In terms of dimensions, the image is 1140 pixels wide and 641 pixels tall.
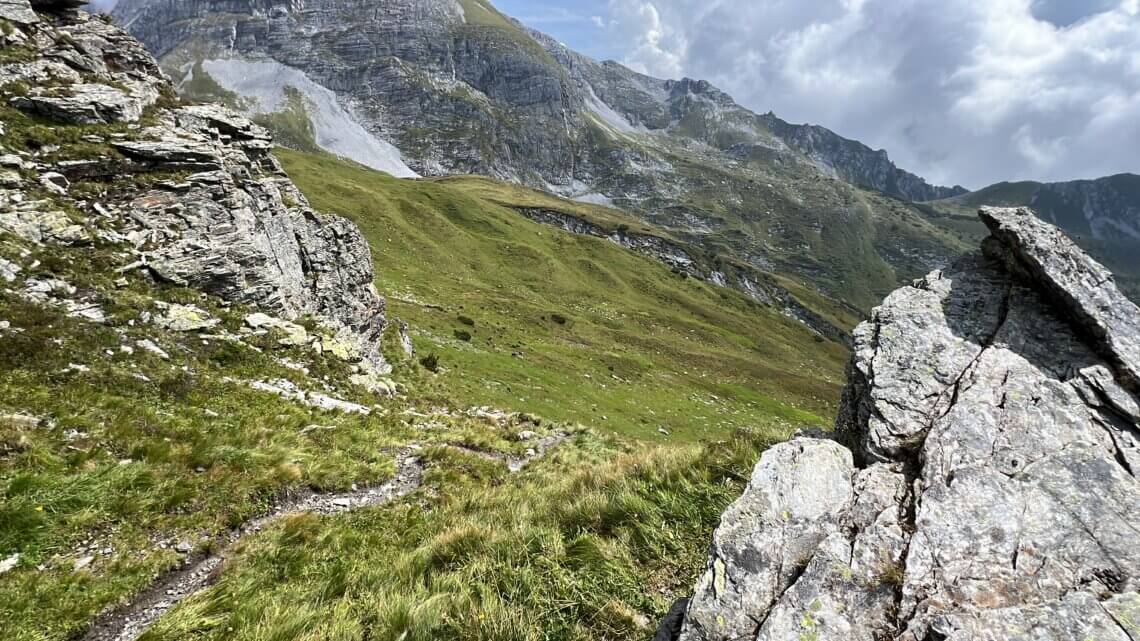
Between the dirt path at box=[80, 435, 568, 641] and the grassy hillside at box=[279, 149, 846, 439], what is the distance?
49.3 ft

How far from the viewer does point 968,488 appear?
550cm

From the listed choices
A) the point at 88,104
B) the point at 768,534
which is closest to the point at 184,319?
the point at 88,104

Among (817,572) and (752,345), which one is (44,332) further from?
(752,345)

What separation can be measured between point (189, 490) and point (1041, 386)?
14888 millimetres

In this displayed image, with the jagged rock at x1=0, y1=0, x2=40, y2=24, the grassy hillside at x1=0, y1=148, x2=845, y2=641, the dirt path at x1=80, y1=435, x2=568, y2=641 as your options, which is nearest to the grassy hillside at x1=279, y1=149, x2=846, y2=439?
the grassy hillside at x1=0, y1=148, x2=845, y2=641

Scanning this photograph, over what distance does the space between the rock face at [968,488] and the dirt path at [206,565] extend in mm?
7986

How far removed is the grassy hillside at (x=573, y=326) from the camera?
40125mm

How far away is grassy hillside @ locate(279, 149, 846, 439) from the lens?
40125 millimetres

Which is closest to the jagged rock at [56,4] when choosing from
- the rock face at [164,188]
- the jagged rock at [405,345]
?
the rock face at [164,188]

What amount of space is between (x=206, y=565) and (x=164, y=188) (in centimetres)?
1990

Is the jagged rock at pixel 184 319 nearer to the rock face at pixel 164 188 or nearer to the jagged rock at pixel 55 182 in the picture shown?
the rock face at pixel 164 188

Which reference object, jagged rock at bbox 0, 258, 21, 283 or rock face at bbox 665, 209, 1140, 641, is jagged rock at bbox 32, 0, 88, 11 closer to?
jagged rock at bbox 0, 258, 21, 283

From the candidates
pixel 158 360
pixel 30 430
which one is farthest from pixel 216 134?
pixel 30 430

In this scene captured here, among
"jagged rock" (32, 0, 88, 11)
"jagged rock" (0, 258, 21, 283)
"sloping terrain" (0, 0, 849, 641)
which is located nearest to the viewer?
"sloping terrain" (0, 0, 849, 641)
